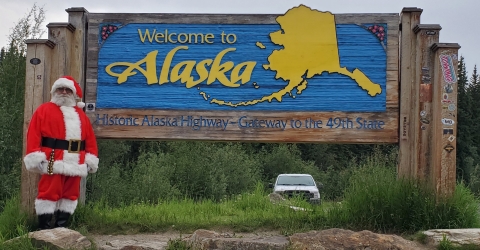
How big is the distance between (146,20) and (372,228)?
361cm

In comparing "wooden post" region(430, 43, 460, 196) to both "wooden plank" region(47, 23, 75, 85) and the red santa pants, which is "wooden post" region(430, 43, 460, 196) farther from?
"wooden plank" region(47, 23, 75, 85)

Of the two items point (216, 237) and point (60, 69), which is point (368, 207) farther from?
point (60, 69)

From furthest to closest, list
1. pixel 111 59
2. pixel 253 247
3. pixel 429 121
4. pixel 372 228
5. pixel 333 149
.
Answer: pixel 333 149 < pixel 111 59 < pixel 429 121 < pixel 372 228 < pixel 253 247

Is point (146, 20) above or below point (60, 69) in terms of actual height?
above

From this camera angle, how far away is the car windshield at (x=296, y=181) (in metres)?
16.5

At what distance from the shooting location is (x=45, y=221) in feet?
19.2

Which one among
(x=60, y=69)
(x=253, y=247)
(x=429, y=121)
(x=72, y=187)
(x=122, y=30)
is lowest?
(x=253, y=247)

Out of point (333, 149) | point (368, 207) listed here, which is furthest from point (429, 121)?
point (333, 149)

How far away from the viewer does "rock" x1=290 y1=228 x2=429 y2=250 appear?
196 inches

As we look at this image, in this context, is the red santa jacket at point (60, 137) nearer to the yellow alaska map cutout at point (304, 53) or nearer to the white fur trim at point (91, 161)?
the white fur trim at point (91, 161)

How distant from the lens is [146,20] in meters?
6.78

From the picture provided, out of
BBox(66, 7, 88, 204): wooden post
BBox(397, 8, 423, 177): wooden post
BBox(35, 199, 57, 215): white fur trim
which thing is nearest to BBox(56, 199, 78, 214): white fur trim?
BBox(35, 199, 57, 215): white fur trim

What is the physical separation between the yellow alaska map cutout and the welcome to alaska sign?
1 cm

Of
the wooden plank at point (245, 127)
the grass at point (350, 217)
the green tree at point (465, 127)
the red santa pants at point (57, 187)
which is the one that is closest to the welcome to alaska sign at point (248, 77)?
the wooden plank at point (245, 127)
